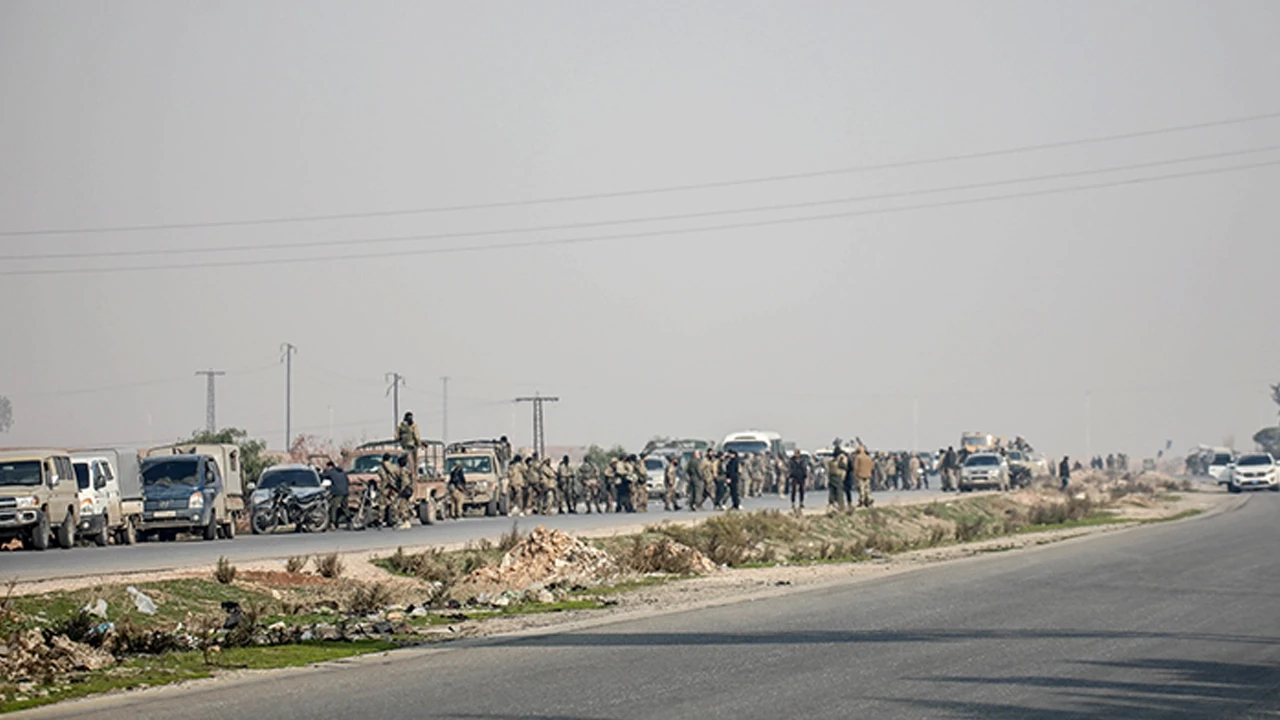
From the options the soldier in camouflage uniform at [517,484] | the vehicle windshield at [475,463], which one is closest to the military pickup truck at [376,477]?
the vehicle windshield at [475,463]

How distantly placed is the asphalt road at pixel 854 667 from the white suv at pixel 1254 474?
58040mm

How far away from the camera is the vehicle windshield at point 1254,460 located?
76750mm

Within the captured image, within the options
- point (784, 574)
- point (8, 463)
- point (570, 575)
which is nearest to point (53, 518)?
point (8, 463)

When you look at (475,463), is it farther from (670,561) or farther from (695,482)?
(670,561)

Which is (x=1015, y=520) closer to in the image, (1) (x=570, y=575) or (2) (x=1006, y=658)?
(1) (x=570, y=575)

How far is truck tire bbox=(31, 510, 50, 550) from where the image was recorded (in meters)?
30.6

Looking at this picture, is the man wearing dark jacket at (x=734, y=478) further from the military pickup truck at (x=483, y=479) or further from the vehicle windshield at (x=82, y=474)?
the vehicle windshield at (x=82, y=474)

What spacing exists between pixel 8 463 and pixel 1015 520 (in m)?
31.8

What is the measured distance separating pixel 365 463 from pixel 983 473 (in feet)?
113

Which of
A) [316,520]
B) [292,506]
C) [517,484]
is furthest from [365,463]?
[517,484]

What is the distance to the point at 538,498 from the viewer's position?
49781 mm

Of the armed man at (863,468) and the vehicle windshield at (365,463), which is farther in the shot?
the armed man at (863,468)

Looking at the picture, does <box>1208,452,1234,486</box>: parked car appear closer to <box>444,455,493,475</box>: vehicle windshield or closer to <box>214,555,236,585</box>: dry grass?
<box>444,455,493,475</box>: vehicle windshield

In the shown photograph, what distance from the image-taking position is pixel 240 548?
3042 centimetres
